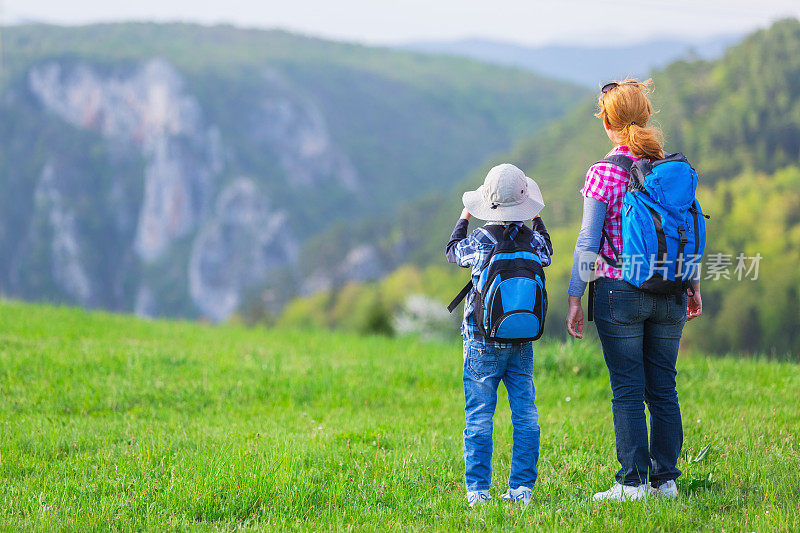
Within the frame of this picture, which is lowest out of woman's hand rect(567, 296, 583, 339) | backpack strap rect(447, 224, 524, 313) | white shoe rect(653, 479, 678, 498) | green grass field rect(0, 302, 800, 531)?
green grass field rect(0, 302, 800, 531)

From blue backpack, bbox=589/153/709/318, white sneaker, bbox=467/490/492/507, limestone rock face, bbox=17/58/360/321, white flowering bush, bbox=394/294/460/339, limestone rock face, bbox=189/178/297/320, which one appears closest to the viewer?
blue backpack, bbox=589/153/709/318

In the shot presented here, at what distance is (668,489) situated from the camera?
12.9 ft

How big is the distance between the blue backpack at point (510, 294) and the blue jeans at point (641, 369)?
0.36 metres

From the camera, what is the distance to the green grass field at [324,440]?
3670mm

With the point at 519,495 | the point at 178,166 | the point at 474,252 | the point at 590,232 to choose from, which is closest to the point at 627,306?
the point at 590,232

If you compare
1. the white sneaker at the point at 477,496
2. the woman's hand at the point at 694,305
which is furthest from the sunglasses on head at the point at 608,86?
the white sneaker at the point at 477,496

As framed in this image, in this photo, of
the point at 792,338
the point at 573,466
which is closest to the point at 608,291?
the point at 573,466

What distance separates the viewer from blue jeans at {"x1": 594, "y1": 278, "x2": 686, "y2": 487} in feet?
12.2

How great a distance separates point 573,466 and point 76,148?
180 m

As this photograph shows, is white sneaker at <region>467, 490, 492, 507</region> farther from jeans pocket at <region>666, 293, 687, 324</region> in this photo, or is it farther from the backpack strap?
jeans pocket at <region>666, 293, 687, 324</region>

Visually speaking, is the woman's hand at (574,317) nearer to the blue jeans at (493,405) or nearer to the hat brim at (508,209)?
the blue jeans at (493,405)

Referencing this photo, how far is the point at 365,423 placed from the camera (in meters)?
5.93

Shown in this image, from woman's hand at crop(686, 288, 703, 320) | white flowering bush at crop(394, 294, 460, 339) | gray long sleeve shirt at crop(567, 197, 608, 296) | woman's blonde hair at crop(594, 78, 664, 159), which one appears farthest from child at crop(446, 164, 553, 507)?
white flowering bush at crop(394, 294, 460, 339)

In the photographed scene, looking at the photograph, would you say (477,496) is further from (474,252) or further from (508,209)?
(508,209)
